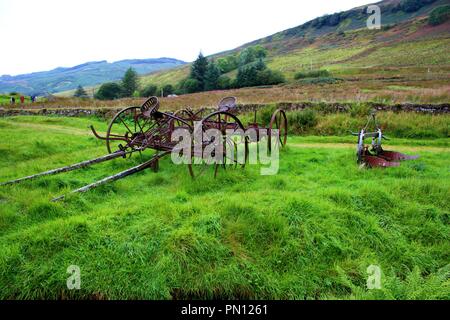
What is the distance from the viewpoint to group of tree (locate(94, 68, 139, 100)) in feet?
191

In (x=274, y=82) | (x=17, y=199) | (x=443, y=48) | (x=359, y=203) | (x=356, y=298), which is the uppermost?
(x=443, y=48)

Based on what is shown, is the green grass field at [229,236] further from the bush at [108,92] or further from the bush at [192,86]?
the bush at [108,92]

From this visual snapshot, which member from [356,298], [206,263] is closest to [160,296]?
[206,263]

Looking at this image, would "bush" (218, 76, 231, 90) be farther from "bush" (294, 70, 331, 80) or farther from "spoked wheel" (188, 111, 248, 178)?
"spoked wheel" (188, 111, 248, 178)

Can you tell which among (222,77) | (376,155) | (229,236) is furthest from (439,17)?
(229,236)

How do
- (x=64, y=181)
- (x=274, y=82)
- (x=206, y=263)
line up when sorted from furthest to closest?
1. (x=274, y=82)
2. (x=64, y=181)
3. (x=206, y=263)

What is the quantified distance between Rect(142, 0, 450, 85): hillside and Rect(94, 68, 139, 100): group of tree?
69.7ft

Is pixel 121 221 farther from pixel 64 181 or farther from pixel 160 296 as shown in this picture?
pixel 64 181

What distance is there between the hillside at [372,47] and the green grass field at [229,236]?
37300 millimetres

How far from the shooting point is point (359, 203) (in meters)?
6.75

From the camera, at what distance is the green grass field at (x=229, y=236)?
482cm

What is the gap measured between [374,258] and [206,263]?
3.07m

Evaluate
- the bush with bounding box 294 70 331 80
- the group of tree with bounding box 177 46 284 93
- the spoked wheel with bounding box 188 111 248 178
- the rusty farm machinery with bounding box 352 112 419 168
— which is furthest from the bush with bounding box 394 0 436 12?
the spoked wheel with bounding box 188 111 248 178

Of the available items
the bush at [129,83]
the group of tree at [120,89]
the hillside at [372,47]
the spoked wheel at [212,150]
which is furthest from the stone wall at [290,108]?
the bush at [129,83]
